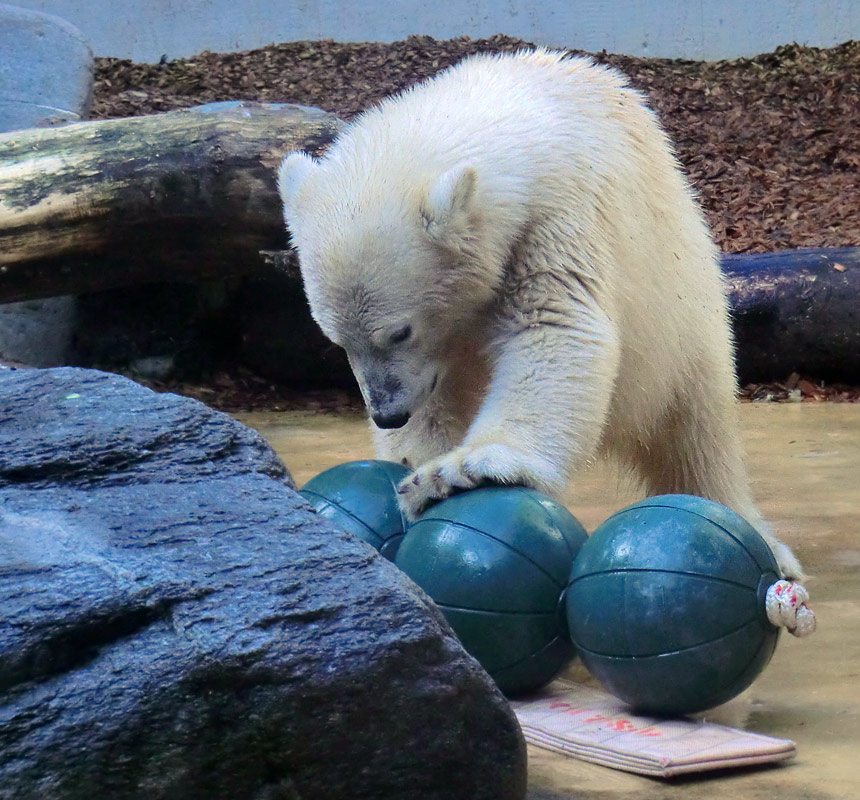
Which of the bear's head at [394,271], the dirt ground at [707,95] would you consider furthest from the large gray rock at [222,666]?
the dirt ground at [707,95]

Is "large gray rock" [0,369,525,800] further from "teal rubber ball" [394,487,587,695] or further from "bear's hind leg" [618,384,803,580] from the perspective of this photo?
"bear's hind leg" [618,384,803,580]

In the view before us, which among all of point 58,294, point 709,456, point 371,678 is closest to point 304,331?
point 58,294

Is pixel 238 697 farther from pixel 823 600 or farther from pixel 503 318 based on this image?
pixel 823 600

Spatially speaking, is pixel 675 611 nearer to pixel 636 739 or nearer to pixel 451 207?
pixel 636 739

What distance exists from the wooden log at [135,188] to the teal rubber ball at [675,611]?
394 centimetres

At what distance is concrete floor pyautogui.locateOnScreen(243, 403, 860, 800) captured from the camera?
2.10 m

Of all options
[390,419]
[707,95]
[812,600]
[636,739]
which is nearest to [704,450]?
[812,600]

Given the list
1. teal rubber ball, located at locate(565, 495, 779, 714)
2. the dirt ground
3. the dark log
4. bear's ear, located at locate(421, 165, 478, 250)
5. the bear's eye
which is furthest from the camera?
the dirt ground

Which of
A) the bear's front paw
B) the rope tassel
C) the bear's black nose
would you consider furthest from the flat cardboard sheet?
the bear's black nose

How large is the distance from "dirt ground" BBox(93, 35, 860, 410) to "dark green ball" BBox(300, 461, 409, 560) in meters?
6.74

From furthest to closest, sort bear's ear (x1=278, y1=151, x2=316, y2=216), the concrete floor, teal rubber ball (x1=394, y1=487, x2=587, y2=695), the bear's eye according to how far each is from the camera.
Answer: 1. bear's ear (x1=278, y1=151, x2=316, y2=216)
2. the bear's eye
3. teal rubber ball (x1=394, y1=487, x2=587, y2=695)
4. the concrete floor

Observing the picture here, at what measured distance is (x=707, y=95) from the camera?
1071 centimetres

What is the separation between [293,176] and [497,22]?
8.03 metres

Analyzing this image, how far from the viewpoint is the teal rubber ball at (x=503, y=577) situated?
2422 mm
